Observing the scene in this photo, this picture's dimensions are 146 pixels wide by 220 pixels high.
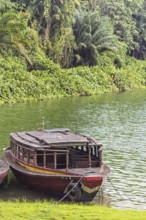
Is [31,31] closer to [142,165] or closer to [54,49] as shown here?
[54,49]

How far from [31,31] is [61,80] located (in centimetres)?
648

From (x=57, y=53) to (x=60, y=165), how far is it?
40.1 metres

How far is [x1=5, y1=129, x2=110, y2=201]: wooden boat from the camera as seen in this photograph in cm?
1356

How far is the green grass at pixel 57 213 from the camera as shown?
1077 cm

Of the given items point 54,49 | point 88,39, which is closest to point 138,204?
point 54,49

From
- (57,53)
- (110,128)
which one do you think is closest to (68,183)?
(110,128)

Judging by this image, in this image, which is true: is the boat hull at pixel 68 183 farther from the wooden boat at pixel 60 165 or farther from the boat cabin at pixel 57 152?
Answer: the boat cabin at pixel 57 152

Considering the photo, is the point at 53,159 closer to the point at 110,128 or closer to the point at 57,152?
the point at 57,152

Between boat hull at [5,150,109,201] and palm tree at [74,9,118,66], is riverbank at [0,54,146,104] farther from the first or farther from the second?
boat hull at [5,150,109,201]

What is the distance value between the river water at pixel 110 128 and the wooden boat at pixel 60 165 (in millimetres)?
720

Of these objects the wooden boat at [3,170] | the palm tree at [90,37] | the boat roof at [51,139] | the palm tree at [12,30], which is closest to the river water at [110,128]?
the wooden boat at [3,170]

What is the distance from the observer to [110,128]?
92.7 feet

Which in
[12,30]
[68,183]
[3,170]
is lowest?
[68,183]

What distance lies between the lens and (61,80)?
49656mm
